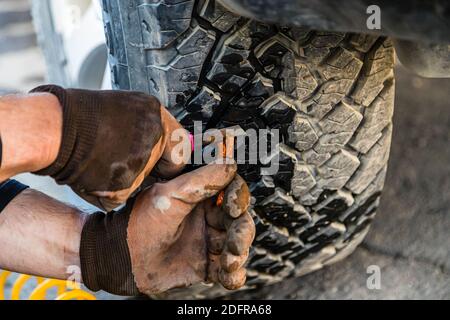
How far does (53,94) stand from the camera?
0.86m

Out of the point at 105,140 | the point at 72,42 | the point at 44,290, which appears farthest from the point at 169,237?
the point at 72,42

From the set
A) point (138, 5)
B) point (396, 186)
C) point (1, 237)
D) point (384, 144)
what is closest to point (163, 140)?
point (138, 5)

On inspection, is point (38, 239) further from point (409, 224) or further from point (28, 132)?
point (409, 224)

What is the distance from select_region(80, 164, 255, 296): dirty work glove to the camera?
0.93 meters

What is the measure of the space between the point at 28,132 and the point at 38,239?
10.8 inches

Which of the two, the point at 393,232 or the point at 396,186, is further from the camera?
the point at 396,186

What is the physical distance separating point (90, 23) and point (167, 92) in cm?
59

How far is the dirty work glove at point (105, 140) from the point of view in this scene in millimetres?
848

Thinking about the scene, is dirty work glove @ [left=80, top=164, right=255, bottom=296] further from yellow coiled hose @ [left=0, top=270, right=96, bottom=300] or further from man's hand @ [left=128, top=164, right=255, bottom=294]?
yellow coiled hose @ [left=0, top=270, right=96, bottom=300]

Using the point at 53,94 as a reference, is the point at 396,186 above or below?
below

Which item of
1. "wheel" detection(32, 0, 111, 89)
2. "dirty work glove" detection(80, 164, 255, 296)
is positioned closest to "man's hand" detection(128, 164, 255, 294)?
"dirty work glove" detection(80, 164, 255, 296)

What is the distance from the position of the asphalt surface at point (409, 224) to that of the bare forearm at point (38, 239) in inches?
17.4
